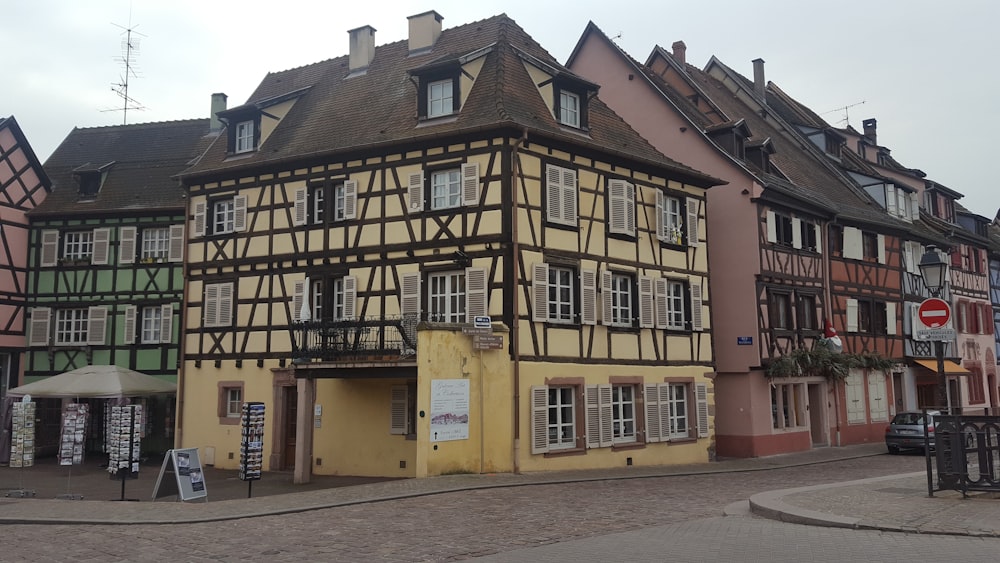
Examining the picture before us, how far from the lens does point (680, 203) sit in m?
25.0

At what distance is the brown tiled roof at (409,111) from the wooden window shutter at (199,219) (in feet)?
3.22

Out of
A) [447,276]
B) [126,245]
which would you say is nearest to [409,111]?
[447,276]

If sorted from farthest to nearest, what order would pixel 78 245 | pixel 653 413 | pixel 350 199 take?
1. pixel 78 245
2. pixel 653 413
3. pixel 350 199

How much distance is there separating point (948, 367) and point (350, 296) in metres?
25.7

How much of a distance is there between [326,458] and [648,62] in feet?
64.4

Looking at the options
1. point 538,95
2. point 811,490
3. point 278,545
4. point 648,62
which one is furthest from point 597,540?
point 648,62

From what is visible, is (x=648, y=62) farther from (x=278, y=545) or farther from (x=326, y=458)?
(x=278, y=545)

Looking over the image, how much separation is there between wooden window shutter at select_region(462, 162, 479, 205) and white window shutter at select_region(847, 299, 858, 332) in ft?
53.8

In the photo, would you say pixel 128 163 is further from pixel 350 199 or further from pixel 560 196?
pixel 560 196

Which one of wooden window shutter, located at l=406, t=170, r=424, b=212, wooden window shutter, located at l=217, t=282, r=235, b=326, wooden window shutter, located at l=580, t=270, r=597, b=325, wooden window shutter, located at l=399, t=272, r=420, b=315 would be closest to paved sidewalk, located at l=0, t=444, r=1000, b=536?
wooden window shutter, located at l=580, t=270, r=597, b=325

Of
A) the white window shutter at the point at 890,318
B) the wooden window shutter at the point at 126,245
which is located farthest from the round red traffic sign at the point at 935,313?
the wooden window shutter at the point at 126,245

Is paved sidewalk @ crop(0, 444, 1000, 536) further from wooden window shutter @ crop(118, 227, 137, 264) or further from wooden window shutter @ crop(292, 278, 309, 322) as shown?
wooden window shutter @ crop(118, 227, 137, 264)

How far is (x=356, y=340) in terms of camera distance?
19.8m

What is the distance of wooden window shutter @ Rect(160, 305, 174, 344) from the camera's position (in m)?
28.7
